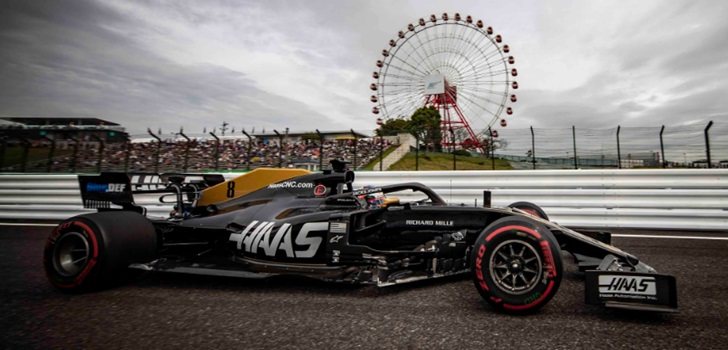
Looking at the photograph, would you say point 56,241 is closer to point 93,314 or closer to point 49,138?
point 93,314

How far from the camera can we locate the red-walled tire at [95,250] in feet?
10.8

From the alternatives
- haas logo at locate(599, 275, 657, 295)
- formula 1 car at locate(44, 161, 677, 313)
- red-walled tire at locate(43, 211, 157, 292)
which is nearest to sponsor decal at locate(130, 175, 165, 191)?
formula 1 car at locate(44, 161, 677, 313)

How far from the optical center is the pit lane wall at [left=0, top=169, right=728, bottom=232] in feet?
22.2

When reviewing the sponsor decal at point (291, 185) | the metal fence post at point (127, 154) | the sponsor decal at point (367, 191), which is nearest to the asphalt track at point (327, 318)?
the sponsor decal at point (367, 191)

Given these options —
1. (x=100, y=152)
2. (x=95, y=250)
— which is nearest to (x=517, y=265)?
(x=95, y=250)

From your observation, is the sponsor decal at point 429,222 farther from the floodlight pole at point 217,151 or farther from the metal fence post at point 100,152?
the metal fence post at point 100,152

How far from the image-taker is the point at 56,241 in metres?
3.49

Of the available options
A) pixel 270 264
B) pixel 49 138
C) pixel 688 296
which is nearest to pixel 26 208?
pixel 49 138

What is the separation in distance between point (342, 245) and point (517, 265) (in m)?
1.43

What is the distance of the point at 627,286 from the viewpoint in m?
2.48

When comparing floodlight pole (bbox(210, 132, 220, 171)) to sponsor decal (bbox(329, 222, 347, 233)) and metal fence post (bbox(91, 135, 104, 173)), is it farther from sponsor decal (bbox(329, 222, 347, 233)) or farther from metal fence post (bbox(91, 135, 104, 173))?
sponsor decal (bbox(329, 222, 347, 233))

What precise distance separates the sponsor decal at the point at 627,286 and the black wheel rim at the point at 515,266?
41 centimetres

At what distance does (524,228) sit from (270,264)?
2.16m

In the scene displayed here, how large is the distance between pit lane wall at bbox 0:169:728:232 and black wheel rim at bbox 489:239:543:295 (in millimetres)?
5109
